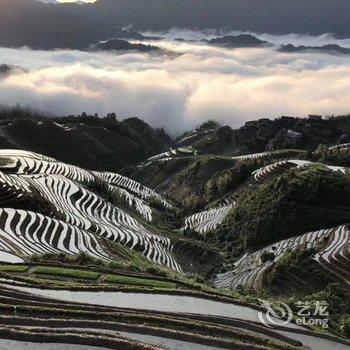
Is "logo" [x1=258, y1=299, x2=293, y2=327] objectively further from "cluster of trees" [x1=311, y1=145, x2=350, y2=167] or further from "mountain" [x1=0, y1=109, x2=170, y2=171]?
"mountain" [x1=0, y1=109, x2=170, y2=171]

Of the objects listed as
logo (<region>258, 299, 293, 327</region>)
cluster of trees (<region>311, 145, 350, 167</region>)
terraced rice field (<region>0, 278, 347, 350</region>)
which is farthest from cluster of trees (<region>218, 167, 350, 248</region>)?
terraced rice field (<region>0, 278, 347, 350</region>)

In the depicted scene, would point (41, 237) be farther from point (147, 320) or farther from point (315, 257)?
point (147, 320)

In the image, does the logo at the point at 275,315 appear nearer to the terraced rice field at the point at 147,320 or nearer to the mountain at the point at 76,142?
the terraced rice field at the point at 147,320

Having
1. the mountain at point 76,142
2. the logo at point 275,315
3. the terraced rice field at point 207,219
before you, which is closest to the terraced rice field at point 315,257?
the logo at point 275,315

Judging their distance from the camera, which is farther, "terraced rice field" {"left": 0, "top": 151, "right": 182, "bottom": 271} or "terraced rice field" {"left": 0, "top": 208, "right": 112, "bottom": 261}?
"terraced rice field" {"left": 0, "top": 151, "right": 182, "bottom": 271}

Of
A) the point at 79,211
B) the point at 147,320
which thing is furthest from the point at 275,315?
the point at 79,211

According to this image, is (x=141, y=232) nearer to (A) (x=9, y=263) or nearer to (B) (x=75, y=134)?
(A) (x=9, y=263)
